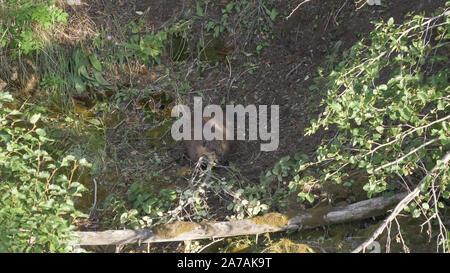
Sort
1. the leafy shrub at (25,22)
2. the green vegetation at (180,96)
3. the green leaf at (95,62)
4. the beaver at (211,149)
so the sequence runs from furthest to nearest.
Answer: the green leaf at (95,62), the leafy shrub at (25,22), the beaver at (211,149), the green vegetation at (180,96)

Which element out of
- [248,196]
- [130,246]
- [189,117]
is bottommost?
[130,246]

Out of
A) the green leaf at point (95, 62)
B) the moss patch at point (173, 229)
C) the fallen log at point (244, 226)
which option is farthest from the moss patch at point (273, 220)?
the green leaf at point (95, 62)

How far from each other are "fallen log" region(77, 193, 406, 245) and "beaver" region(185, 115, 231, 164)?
109 centimetres

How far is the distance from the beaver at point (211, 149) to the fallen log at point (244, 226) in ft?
3.56

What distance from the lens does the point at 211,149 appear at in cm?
497

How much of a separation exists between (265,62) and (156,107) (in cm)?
122

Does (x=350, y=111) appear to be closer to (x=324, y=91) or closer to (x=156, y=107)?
(x=324, y=91)

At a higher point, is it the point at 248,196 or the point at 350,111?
the point at 350,111

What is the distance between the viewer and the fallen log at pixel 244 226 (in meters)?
3.80

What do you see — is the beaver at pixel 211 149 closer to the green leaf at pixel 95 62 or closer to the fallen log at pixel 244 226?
the fallen log at pixel 244 226

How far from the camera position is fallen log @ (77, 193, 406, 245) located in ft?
12.5

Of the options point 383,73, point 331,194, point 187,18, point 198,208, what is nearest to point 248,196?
point 198,208

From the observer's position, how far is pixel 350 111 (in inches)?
120

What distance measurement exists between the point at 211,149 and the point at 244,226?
1218 mm
